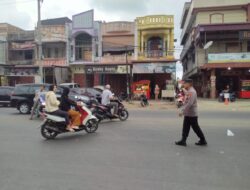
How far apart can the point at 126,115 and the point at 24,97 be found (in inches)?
287

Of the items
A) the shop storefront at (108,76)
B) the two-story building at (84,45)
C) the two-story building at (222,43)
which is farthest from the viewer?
the two-story building at (84,45)

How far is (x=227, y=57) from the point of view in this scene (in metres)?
33.8

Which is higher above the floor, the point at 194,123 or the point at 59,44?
the point at 59,44

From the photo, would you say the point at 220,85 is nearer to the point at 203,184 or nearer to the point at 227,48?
the point at 227,48

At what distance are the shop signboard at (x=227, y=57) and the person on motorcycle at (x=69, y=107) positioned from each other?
2487 cm

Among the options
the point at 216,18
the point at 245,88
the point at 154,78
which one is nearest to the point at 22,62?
the point at 154,78

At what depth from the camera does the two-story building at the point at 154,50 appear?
3497cm

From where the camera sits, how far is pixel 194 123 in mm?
9477

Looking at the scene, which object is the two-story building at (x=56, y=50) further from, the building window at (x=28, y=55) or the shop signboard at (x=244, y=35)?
the shop signboard at (x=244, y=35)

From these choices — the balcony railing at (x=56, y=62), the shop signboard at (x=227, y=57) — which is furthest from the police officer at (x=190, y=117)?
the balcony railing at (x=56, y=62)

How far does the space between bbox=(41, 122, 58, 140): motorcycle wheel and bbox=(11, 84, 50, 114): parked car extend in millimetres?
9654

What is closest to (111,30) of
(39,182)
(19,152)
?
(19,152)

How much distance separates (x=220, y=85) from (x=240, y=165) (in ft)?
102

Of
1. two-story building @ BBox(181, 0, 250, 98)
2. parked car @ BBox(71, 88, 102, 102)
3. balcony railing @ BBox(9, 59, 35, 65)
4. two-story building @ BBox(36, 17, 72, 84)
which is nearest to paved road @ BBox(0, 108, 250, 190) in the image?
parked car @ BBox(71, 88, 102, 102)
